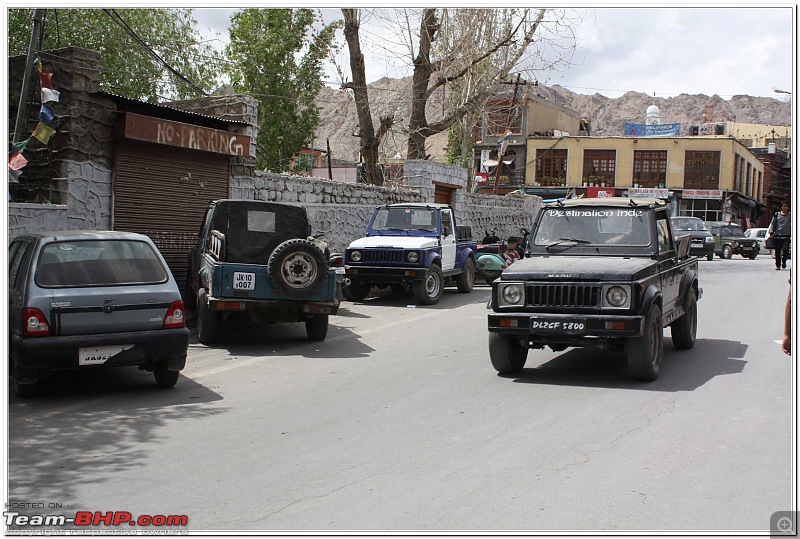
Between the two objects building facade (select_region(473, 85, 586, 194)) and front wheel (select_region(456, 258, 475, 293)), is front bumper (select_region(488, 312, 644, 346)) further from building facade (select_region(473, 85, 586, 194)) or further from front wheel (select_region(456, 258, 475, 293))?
building facade (select_region(473, 85, 586, 194))

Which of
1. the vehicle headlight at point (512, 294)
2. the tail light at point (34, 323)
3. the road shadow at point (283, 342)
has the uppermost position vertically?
the vehicle headlight at point (512, 294)

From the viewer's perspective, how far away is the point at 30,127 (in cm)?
1380

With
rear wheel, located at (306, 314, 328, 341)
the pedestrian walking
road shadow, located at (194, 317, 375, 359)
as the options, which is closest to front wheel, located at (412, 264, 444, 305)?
road shadow, located at (194, 317, 375, 359)

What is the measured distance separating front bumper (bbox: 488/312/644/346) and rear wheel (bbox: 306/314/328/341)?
11.1ft

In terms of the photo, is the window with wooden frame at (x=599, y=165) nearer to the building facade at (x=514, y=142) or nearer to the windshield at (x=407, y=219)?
the building facade at (x=514, y=142)

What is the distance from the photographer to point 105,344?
25.0 ft

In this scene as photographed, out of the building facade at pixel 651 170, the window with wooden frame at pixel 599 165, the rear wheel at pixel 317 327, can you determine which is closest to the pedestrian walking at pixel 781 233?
the rear wheel at pixel 317 327

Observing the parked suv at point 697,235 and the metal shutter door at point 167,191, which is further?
the parked suv at point 697,235

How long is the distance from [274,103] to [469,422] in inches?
980

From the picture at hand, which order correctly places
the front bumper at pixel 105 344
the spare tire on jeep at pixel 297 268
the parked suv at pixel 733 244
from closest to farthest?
the front bumper at pixel 105 344
the spare tire on jeep at pixel 297 268
the parked suv at pixel 733 244

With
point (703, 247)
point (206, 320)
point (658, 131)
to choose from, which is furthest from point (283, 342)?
point (658, 131)

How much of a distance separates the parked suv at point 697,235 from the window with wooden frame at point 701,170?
23.1 meters

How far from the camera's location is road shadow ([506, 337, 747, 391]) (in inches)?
341

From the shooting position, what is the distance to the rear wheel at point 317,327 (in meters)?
11.4
